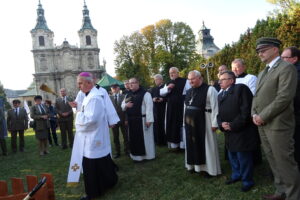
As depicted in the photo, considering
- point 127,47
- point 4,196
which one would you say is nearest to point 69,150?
point 4,196

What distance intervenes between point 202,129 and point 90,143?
6.68 feet

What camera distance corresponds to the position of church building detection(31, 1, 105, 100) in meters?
57.8

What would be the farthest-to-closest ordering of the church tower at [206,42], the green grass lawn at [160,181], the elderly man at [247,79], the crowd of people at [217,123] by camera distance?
1. the church tower at [206,42]
2. the elderly man at [247,79]
3. the green grass lawn at [160,181]
4. the crowd of people at [217,123]

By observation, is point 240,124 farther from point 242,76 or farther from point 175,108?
point 175,108

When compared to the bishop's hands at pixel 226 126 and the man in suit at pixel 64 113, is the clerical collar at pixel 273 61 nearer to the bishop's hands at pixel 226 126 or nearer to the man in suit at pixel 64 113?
the bishop's hands at pixel 226 126

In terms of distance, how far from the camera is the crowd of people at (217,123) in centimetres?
306

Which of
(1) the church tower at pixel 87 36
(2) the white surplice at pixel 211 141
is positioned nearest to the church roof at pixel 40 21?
(1) the church tower at pixel 87 36

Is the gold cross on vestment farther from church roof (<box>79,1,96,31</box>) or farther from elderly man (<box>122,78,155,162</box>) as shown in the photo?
church roof (<box>79,1,96,31</box>)

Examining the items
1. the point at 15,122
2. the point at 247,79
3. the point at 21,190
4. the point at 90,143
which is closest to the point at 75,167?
the point at 90,143

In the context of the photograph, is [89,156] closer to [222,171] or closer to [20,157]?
[222,171]

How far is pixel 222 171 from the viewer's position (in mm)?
4938

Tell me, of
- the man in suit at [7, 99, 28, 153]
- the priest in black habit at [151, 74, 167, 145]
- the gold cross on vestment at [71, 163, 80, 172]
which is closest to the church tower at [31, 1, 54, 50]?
the man in suit at [7, 99, 28, 153]

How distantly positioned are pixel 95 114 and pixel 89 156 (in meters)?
0.73

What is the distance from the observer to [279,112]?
3.00 metres
